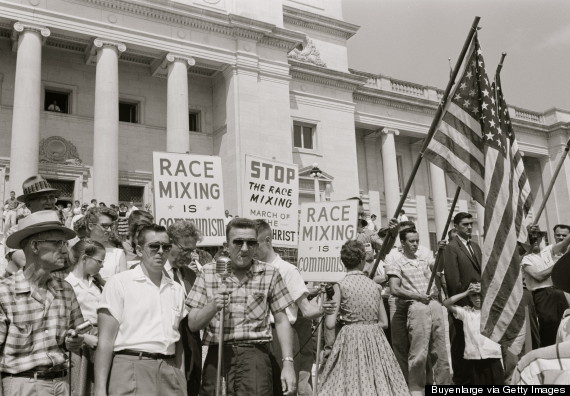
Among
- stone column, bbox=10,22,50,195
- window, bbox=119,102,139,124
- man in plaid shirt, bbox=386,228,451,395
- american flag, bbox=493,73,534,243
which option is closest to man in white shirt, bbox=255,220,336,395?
man in plaid shirt, bbox=386,228,451,395

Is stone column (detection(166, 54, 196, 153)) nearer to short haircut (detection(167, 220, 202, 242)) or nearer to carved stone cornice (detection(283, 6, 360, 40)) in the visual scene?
carved stone cornice (detection(283, 6, 360, 40))

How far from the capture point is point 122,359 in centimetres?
412

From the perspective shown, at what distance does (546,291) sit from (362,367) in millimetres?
3606

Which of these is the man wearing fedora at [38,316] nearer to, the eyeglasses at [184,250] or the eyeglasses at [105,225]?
the eyeglasses at [184,250]

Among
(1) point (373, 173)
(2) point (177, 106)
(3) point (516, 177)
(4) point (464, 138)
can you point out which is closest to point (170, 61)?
(2) point (177, 106)

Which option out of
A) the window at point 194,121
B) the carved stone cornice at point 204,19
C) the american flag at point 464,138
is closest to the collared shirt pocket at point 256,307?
the american flag at point 464,138

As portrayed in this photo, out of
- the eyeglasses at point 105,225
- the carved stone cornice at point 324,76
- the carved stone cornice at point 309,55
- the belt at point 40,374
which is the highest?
the carved stone cornice at point 309,55

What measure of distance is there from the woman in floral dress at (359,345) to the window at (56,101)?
20800mm

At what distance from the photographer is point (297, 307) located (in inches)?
243

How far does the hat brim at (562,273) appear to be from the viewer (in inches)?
115

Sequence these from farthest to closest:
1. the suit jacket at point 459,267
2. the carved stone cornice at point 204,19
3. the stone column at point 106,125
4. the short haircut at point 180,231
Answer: the carved stone cornice at point 204,19 < the stone column at point 106,125 < the suit jacket at point 459,267 < the short haircut at point 180,231

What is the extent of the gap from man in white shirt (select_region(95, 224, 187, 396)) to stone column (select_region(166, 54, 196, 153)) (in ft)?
60.3

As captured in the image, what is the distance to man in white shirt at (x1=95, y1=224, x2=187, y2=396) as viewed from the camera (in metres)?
4.06

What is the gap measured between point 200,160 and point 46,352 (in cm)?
478
